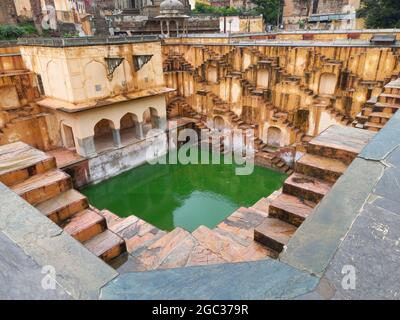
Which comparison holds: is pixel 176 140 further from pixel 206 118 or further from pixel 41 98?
pixel 41 98

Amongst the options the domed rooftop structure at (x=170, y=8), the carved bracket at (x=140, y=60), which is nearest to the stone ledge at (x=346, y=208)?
the carved bracket at (x=140, y=60)

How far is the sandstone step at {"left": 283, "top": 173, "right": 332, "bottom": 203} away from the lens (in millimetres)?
3219

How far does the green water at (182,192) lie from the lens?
9.81 meters

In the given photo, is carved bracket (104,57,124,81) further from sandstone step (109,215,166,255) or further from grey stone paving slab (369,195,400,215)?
grey stone paving slab (369,195,400,215)

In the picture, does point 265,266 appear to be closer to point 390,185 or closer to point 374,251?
point 374,251

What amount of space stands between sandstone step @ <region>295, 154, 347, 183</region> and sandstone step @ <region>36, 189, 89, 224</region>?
290 cm

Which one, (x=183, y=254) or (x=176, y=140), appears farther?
(x=176, y=140)

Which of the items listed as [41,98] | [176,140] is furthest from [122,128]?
[41,98]

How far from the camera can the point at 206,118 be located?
1581cm

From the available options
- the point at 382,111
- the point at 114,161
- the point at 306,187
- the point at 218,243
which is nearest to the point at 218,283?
the point at 306,187

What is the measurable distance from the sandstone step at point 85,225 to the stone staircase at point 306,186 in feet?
6.68

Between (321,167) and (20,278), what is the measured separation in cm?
310

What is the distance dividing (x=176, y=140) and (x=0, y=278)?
526 inches
